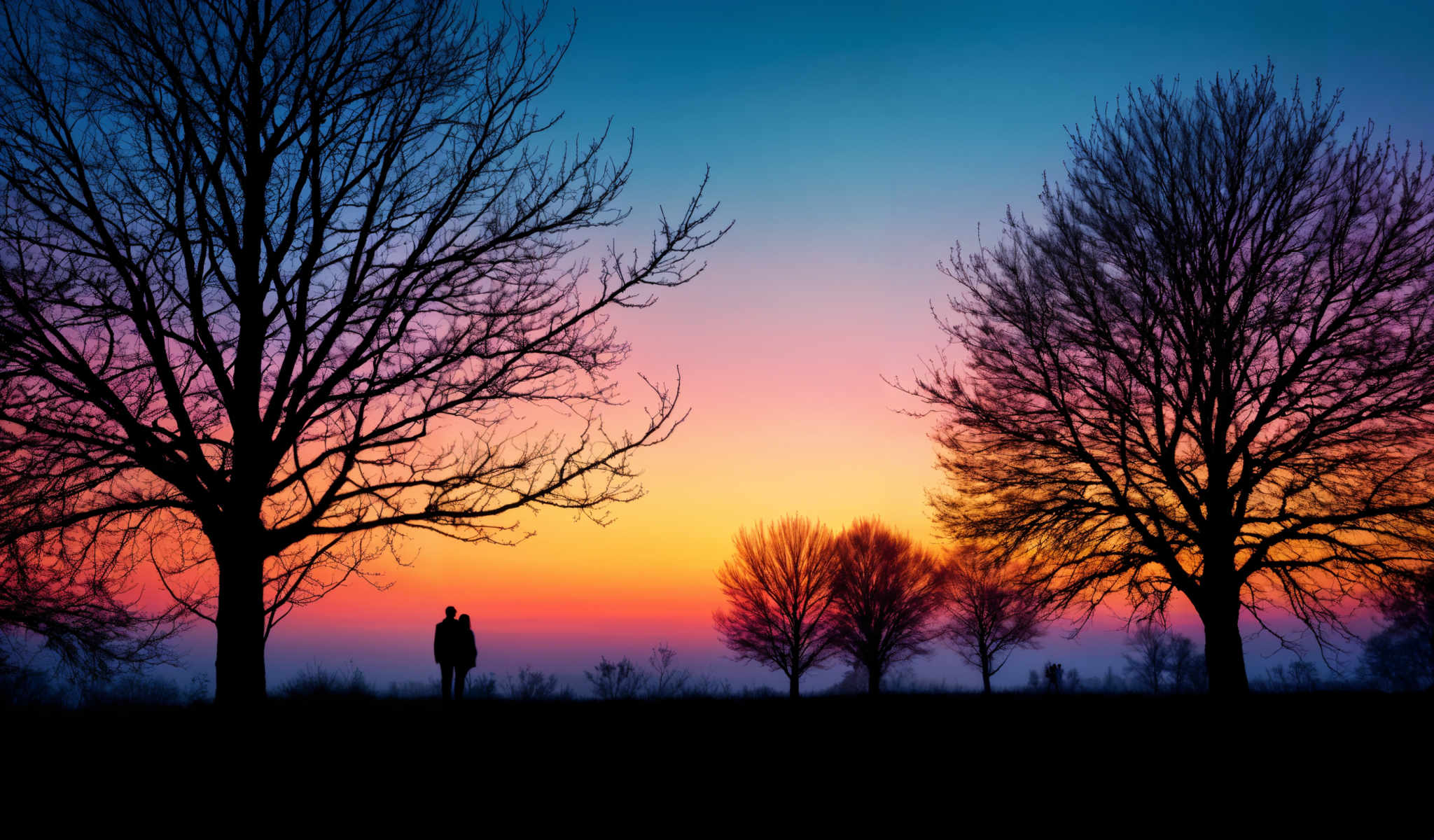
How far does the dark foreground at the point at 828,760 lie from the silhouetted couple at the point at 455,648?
149 cm

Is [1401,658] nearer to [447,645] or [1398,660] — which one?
[1398,660]

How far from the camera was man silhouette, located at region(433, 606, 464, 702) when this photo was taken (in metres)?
12.7

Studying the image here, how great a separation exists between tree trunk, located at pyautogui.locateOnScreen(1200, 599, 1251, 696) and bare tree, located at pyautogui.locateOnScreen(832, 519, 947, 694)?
2913 centimetres

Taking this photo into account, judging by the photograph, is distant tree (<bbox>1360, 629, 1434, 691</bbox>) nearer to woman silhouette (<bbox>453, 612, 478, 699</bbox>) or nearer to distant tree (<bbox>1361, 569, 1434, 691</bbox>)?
distant tree (<bbox>1361, 569, 1434, 691</bbox>)

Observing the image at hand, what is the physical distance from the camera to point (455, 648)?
12875mm

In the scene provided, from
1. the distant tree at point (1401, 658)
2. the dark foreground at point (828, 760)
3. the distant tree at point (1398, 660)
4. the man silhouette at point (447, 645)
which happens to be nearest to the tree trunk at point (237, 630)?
the dark foreground at point (828, 760)

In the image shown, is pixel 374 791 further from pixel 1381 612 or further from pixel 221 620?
pixel 1381 612

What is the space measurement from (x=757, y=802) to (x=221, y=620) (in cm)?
556

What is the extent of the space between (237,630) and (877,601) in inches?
1484

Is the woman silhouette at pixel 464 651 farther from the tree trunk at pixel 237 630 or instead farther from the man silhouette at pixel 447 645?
the tree trunk at pixel 237 630

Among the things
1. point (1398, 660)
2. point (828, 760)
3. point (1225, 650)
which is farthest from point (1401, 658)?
point (828, 760)

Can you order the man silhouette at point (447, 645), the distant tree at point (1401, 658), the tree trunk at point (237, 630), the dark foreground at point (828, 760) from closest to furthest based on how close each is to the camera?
the dark foreground at point (828, 760) < the tree trunk at point (237, 630) < the man silhouette at point (447, 645) < the distant tree at point (1401, 658)

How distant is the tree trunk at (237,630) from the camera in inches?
315

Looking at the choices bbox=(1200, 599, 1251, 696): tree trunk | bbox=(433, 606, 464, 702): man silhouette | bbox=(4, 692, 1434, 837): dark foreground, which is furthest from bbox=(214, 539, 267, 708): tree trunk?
bbox=(1200, 599, 1251, 696): tree trunk
